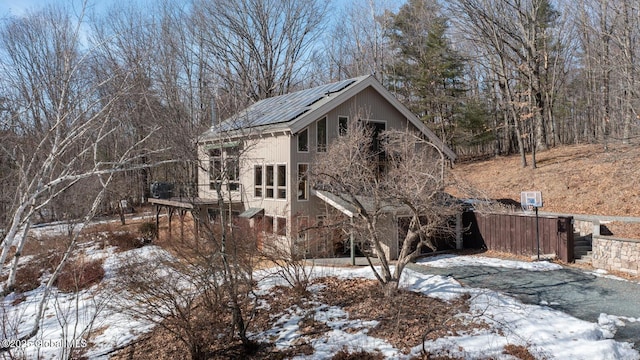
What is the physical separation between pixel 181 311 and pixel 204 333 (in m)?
1.15

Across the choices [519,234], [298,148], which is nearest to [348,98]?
[298,148]

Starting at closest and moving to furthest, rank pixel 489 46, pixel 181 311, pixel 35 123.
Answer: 1. pixel 35 123
2. pixel 181 311
3. pixel 489 46

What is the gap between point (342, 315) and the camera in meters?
8.58

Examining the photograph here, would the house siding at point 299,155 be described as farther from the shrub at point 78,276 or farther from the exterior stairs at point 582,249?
the exterior stairs at point 582,249

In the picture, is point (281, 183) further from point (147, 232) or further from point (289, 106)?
point (147, 232)

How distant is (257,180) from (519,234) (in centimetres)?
1070

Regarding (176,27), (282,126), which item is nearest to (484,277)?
(282,126)

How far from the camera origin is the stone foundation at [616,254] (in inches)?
433

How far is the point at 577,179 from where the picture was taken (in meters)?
18.8

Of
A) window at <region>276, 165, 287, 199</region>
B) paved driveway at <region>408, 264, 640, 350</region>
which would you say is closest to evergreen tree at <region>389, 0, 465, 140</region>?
window at <region>276, 165, 287, 199</region>

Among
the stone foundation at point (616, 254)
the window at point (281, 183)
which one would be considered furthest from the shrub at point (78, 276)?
the stone foundation at point (616, 254)

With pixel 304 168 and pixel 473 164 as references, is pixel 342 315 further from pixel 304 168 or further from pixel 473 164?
pixel 473 164

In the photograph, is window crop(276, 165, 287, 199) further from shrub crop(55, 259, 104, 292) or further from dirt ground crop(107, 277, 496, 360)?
shrub crop(55, 259, 104, 292)

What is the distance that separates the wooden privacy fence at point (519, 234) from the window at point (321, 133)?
21.0 feet
